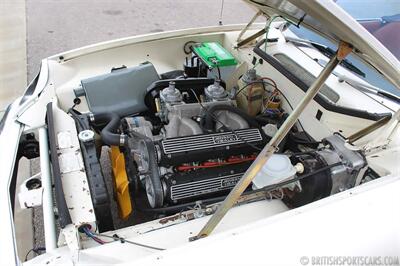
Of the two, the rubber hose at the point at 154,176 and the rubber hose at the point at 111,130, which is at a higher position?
the rubber hose at the point at 111,130

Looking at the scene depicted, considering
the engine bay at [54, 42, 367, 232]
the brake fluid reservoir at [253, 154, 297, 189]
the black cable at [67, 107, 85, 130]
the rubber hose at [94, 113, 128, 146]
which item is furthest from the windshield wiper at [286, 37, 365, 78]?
the black cable at [67, 107, 85, 130]

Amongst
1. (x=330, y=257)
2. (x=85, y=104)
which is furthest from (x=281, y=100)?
(x=85, y=104)

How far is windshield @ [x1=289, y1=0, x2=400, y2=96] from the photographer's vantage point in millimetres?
1739

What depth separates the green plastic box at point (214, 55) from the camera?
87.0 inches

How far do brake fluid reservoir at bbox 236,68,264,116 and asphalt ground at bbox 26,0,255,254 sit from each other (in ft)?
9.28

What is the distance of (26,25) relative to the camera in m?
5.26

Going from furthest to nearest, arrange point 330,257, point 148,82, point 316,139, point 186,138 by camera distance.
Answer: point 148,82 < point 316,139 < point 186,138 < point 330,257

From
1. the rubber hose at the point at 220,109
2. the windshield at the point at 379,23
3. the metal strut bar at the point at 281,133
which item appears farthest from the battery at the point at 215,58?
the metal strut bar at the point at 281,133

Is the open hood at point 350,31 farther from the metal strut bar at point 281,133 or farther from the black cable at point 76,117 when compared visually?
the black cable at point 76,117

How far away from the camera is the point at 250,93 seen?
6.89 ft

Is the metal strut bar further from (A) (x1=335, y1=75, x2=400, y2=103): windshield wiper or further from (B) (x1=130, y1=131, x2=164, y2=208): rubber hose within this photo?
(A) (x1=335, y1=75, x2=400, y2=103): windshield wiper

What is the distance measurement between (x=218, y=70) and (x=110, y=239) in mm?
1442

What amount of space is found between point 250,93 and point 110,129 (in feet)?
2.95

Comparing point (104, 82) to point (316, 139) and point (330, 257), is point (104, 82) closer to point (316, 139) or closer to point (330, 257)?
point (316, 139)
